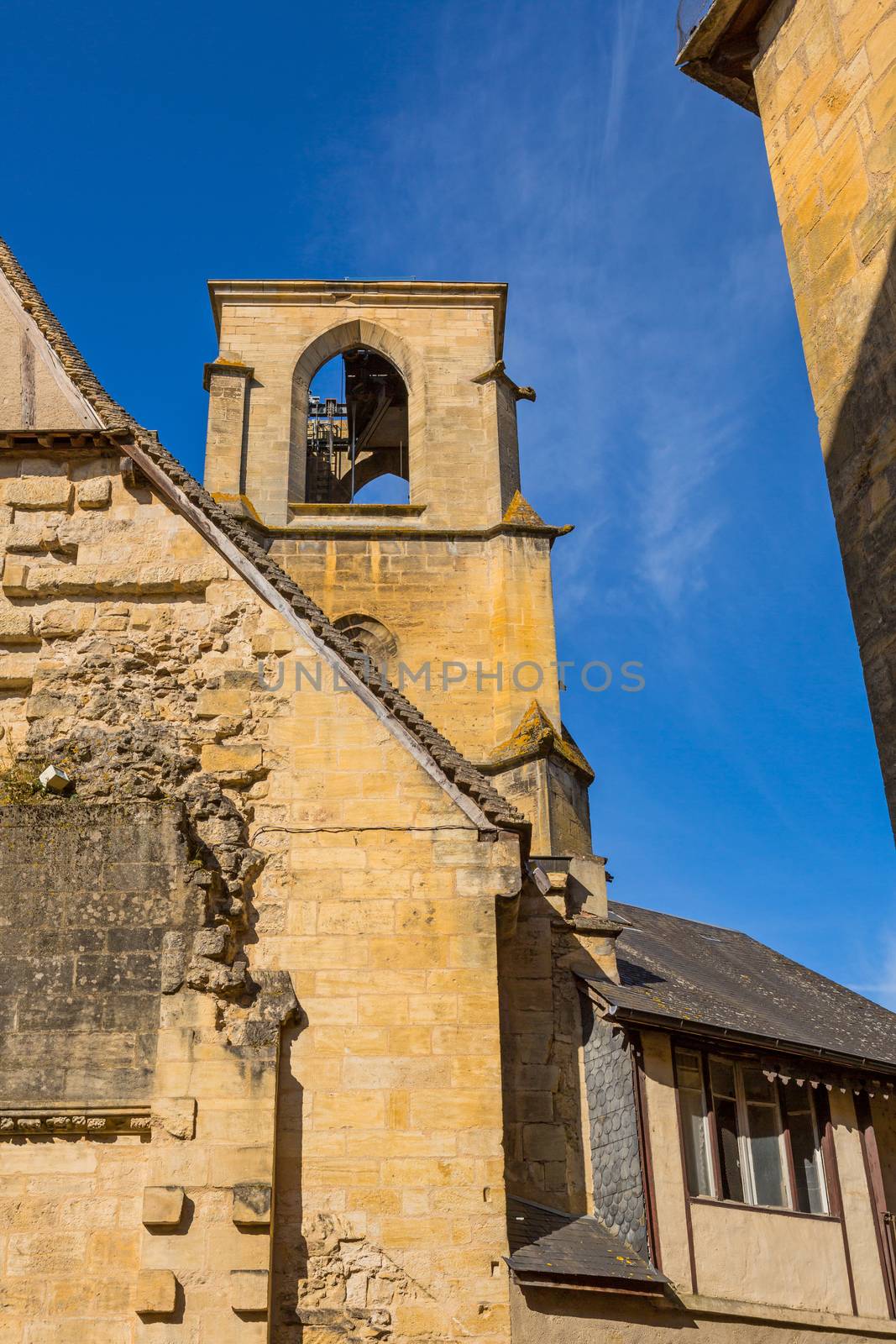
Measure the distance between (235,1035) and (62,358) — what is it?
17.0ft

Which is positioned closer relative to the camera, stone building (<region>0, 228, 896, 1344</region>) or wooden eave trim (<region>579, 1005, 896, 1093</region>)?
stone building (<region>0, 228, 896, 1344</region>)

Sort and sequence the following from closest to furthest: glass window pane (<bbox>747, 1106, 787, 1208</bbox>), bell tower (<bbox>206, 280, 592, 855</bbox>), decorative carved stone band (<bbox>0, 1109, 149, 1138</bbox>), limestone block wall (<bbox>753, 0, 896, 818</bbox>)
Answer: limestone block wall (<bbox>753, 0, 896, 818</bbox>) → decorative carved stone band (<bbox>0, 1109, 149, 1138</bbox>) → glass window pane (<bbox>747, 1106, 787, 1208</bbox>) → bell tower (<bbox>206, 280, 592, 855</bbox>)

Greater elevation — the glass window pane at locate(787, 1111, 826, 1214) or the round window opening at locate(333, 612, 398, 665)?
the round window opening at locate(333, 612, 398, 665)

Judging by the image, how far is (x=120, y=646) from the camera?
9.42 meters

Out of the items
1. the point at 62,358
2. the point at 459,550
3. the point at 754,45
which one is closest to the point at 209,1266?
the point at 62,358

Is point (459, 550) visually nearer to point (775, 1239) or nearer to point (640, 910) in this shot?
point (640, 910)

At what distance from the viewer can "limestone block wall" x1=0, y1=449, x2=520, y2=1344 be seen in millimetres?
7555

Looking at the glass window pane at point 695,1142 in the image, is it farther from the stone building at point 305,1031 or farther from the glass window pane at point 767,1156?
the glass window pane at point 767,1156

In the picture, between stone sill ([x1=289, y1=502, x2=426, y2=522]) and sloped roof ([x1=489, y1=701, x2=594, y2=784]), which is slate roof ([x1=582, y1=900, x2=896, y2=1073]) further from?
stone sill ([x1=289, y1=502, x2=426, y2=522])

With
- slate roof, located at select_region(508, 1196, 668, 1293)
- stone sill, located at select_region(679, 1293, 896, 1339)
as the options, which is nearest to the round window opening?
slate roof, located at select_region(508, 1196, 668, 1293)

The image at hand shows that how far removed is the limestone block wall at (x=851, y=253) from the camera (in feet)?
21.4

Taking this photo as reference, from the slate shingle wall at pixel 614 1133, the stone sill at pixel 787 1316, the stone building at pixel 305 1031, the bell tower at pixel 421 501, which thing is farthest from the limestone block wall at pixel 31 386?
the bell tower at pixel 421 501

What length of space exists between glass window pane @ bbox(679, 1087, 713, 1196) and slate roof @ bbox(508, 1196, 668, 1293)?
895mm

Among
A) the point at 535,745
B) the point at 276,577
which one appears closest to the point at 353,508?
the point at 535,745
